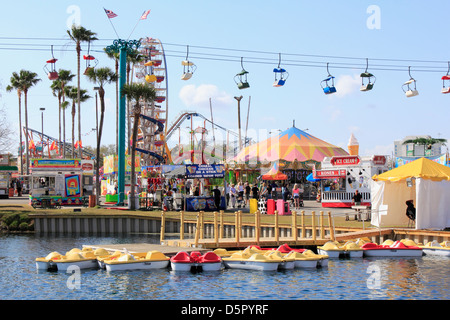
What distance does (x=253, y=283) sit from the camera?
20.2m

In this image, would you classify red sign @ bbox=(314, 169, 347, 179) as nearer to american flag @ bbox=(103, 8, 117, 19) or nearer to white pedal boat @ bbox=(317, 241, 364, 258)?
american flag @ bbox=(103, 8, 117, 19)

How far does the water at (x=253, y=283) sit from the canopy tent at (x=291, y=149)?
36237mm

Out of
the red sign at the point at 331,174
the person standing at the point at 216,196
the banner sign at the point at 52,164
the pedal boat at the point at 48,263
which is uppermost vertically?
the banner sign at the point at 52,164

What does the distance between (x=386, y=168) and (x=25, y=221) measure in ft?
81.3

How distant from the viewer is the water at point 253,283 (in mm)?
18406

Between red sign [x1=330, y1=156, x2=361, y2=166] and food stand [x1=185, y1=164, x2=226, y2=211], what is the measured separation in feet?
31.7

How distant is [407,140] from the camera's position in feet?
443

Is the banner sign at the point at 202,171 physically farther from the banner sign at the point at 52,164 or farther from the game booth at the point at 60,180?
the banner sign at the point at 52,164

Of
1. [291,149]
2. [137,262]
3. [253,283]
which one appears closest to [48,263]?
[137,262]

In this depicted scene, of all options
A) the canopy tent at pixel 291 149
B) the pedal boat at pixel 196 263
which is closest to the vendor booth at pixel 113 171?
the canopy tent at pixel 291 149

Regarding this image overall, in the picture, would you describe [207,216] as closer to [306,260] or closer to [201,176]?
[201,176]

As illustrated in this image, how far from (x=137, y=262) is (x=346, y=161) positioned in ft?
88.6

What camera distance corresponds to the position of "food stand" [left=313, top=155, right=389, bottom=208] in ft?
147
